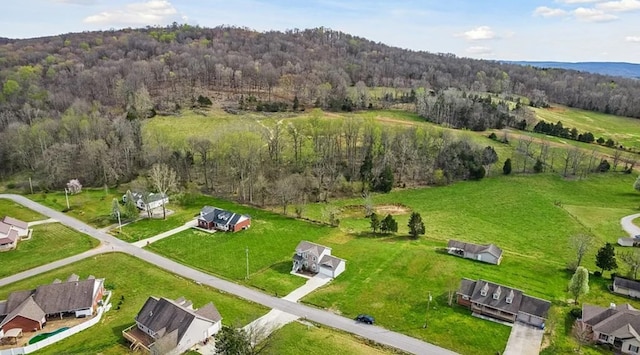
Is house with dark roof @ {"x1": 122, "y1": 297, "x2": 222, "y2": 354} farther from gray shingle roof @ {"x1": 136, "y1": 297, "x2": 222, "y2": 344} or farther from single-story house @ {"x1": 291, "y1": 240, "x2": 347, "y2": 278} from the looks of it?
single-story house @ {"x1": 291, "y1": 240, "x2": 347, "y2": 278}

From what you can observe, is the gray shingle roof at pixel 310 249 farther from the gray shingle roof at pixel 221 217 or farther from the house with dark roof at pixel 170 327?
the gray shingle roof at pixel 221 217

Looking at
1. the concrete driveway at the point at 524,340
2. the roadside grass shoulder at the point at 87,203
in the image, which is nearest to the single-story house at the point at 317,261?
the concrete driveway at the point at 524,340

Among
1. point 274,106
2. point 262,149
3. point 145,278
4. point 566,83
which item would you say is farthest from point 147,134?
point 566,83

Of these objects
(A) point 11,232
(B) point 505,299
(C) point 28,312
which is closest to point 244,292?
(C) point 28,312

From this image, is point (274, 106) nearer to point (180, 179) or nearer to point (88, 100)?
point (180, 179)

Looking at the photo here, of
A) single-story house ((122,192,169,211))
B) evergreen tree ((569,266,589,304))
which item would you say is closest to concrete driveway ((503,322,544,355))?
evergreen tree ((569,266,589,304))

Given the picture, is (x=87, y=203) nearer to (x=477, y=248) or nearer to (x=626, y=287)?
(x=477, y=248)
